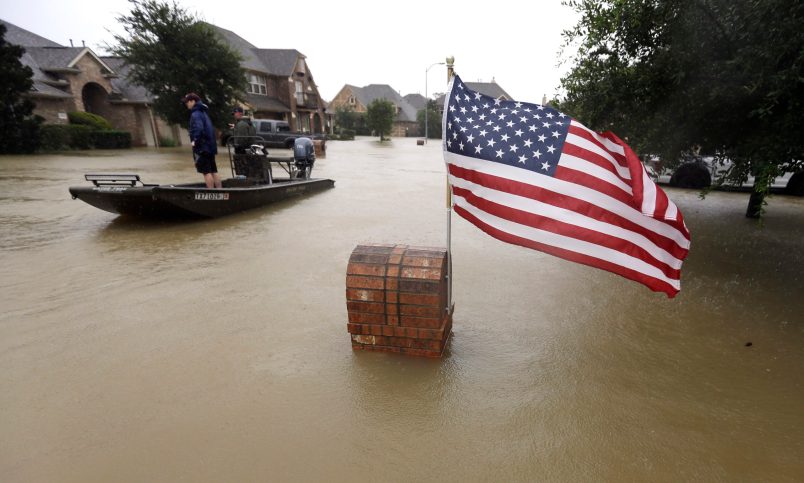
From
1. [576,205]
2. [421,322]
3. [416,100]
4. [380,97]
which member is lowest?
[421,322]

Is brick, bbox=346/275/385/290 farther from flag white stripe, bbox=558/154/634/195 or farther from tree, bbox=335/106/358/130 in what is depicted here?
tree, bbox=335/106/358/130

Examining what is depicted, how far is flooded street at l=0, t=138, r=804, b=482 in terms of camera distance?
2463 millimetres

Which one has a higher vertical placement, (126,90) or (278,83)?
(278,83)

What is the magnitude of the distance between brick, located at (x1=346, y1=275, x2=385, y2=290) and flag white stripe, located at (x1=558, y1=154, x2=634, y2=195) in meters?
1.64

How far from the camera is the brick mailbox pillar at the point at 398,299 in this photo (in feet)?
10.9

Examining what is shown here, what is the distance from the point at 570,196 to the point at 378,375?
2017mm

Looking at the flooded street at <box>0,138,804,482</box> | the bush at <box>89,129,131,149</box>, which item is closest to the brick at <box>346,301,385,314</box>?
the flooded street at <box>0,138,804,482</box>

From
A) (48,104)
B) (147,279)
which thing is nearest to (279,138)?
(48,104)

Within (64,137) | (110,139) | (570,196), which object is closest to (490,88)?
(110,139)

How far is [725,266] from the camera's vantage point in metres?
6.22

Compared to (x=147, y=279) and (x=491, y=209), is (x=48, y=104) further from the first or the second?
(x=491, y=209)

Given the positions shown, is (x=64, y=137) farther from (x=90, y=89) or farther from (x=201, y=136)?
(x=201, y=136)

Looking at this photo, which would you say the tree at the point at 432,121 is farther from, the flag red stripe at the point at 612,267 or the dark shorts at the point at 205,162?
the flag red stripe at the point at 612,267

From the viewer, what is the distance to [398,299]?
3.36m
